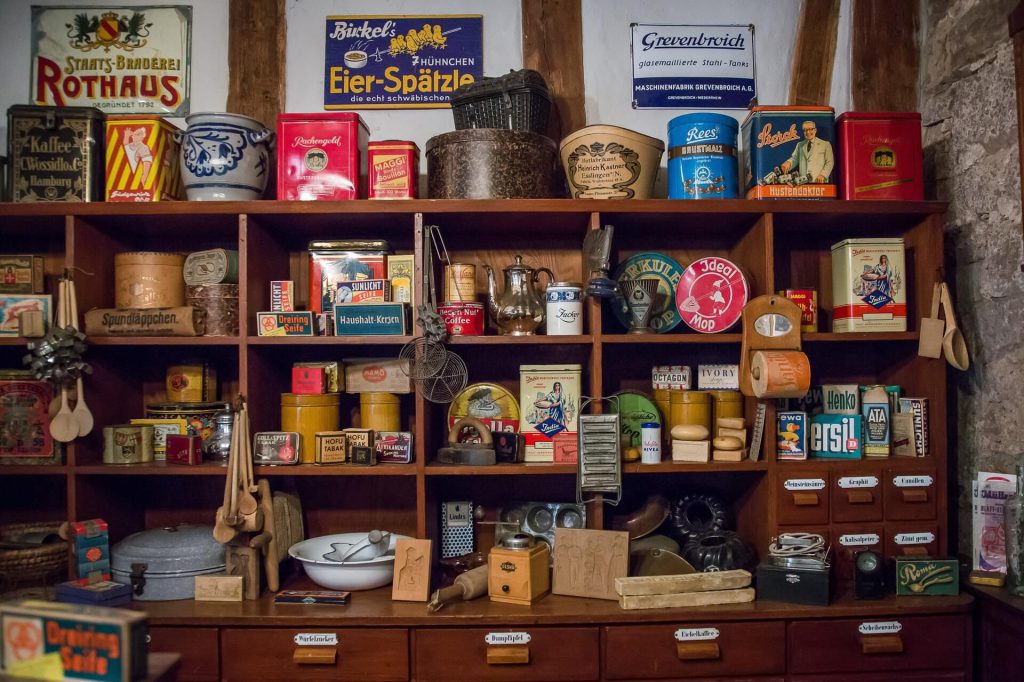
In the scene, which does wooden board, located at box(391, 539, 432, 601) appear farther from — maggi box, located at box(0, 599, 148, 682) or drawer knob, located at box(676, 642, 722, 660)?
maggi box, located at box(0, 599, 148, 682)

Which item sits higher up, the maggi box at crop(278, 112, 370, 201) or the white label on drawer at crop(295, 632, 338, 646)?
the maggi box at crop(278, 112, 370, 201)

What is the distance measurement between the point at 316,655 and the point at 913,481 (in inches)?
84.8

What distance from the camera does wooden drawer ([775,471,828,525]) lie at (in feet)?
8.48

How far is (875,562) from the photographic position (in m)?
2.44

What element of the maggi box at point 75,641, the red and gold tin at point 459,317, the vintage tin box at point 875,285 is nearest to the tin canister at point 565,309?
the red and gold tin at point 459,317

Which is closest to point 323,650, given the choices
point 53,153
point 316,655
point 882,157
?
point 316,655

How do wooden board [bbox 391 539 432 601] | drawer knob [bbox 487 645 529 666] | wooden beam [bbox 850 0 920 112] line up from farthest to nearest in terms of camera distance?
wooden beam [bbox 850 0 920 112] < wooden board [bbox 391 539 432 601] < drawer knob [bbox 487 645 529 666]

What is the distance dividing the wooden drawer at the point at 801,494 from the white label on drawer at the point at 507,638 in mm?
1002

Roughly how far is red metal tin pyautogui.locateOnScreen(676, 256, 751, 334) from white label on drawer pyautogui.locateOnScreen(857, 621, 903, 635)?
110 cm

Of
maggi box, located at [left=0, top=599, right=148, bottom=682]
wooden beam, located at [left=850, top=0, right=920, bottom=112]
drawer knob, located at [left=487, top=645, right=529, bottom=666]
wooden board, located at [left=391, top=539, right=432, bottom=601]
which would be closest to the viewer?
maggi box, located at [left=0, top=599, right=148, bottom=682]

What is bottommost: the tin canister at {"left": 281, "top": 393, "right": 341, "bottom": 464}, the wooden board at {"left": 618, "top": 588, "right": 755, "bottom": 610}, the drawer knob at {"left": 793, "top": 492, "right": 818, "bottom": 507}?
the wooden board at {"left": 618, "top": 588, "right": 755, "bottom": 610}

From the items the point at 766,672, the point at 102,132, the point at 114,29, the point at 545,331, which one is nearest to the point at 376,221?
the point at 545,331

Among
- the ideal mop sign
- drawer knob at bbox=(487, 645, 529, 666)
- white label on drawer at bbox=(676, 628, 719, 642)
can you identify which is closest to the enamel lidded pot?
the ideal mop sign

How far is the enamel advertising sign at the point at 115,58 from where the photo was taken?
310 centimetres
